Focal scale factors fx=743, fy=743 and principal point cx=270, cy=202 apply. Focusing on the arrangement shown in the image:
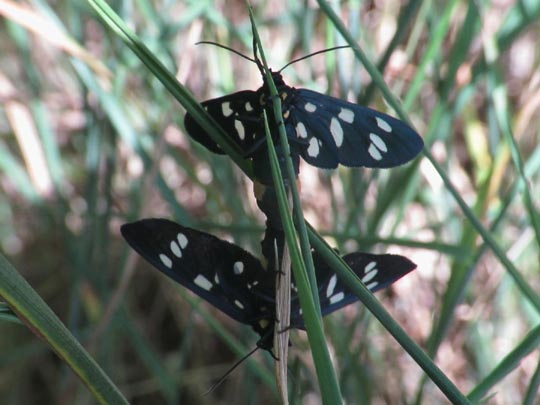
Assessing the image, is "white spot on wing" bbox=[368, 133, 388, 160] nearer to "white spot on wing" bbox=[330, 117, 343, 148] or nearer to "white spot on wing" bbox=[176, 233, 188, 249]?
"white spot on wing" bbox=[330, 117, 343, 148]

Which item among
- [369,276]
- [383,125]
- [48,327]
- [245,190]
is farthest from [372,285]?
[245,190]

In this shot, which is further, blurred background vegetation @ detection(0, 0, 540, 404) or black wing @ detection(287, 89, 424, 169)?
blurred background vegetation @ detection(0, 0, 540, 404)

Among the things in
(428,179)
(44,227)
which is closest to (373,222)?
(428,179)

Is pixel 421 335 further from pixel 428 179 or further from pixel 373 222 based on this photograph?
pixel 373 222

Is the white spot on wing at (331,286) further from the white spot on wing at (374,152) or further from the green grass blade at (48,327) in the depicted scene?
the green grass blade at (48,327)

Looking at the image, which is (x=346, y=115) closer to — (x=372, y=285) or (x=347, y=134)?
(x=347, y=134)

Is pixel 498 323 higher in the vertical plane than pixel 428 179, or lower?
lower

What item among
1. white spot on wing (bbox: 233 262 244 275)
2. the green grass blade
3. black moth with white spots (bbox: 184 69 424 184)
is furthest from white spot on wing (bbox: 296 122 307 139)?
the green grass blade

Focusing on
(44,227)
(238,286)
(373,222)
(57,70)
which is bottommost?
(238,286)
